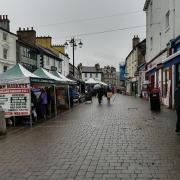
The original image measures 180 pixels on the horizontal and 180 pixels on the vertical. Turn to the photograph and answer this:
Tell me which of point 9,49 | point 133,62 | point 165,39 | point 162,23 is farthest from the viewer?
point 133,62

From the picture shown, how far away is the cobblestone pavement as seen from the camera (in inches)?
260

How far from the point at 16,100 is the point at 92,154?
25.8ft

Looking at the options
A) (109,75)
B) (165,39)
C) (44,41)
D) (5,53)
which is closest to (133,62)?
(44,41)

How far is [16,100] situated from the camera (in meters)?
15.5

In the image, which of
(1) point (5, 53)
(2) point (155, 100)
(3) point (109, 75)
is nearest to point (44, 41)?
(1) point (5, 53)

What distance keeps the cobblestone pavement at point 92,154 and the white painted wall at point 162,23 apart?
475 inches

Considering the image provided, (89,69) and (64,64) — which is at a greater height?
(89,69)

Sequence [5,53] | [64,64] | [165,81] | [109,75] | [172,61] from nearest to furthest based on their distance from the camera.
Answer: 1. [172,61]
2. [165,81]
3. [5,53]
4. [64,64]
5. [109,75]

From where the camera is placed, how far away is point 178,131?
11.8 meters

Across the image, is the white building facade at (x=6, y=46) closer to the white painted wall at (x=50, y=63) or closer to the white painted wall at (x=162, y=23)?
the white painted wall at (x=50, y=63)

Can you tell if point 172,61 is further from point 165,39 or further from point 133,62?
point 133,62

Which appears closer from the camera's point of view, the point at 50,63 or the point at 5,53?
the point at 5,53

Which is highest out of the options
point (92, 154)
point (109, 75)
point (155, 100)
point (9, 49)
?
point (109, 75)

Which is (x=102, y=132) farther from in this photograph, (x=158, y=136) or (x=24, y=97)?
(x=24, y=97)
